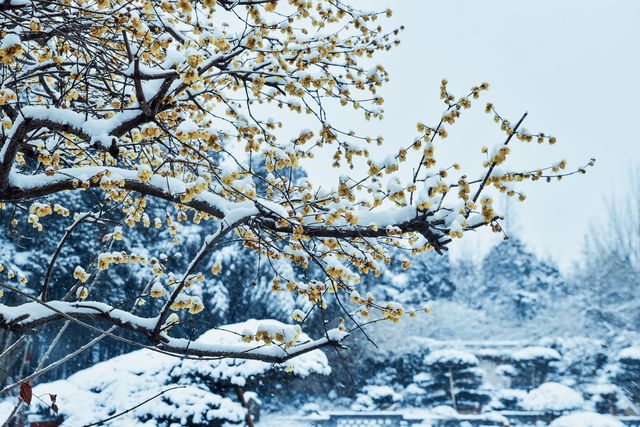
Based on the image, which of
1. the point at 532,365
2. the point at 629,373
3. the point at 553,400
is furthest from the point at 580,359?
the point at 553,400

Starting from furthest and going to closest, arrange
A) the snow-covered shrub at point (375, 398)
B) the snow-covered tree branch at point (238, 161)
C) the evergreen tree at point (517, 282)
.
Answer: the evergreen tree at point (517, 282), the snow-covered shrub at point (375, 398), the snow-covered tree branch at point (238, 161)

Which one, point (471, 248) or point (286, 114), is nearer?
point (286, 114)

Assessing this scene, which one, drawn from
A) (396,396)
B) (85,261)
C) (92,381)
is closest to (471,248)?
(396,396)

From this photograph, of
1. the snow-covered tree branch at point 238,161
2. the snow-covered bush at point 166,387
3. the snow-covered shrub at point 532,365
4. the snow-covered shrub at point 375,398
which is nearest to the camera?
the snow-covered tree branch at point 238,161

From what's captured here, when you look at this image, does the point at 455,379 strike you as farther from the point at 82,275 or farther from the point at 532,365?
the point at 82,275

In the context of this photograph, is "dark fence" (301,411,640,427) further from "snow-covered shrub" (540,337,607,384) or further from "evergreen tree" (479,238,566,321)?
"evergreen tree" (479,238,566,321)

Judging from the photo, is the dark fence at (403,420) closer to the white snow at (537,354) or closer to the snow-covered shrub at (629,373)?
the snow-covered shrub at (629,373)

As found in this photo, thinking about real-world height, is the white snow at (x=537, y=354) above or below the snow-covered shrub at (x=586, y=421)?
above

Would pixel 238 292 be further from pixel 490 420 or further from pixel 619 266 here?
pixel 619 266

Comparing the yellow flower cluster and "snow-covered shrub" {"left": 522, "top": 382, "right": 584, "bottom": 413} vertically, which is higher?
the yellow flower cluster

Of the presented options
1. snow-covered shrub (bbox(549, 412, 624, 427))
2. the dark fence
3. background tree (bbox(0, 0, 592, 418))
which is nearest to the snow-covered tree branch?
background tree (bbox(0, 0, 592, 418))

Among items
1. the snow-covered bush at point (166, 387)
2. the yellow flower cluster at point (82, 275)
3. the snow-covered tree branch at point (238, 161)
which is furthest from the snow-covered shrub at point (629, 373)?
the yellow flower cluster at point (82, 275)

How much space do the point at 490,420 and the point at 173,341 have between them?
473 inches

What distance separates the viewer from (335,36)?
3287 millimetres
